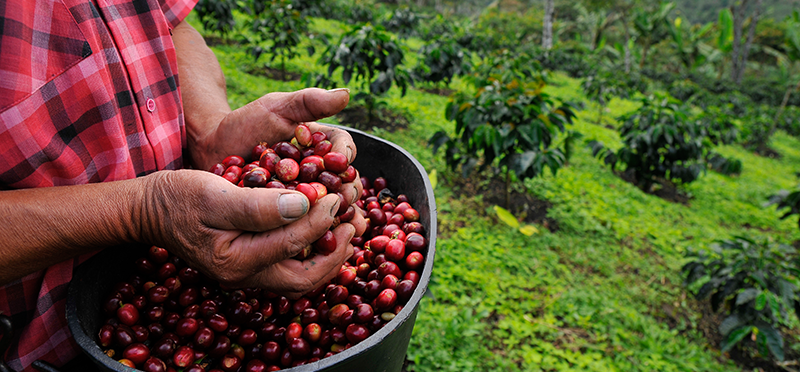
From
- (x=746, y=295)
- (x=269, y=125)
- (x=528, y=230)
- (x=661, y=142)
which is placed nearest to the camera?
(x=269, y=125)

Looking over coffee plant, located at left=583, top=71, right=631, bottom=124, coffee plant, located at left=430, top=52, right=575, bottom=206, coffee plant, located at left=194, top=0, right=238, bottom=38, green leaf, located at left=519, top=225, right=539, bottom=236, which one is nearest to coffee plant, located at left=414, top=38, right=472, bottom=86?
coffee plant, located at left=430, top=52, right=575, bottom=206

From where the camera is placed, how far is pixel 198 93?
179 centimetres

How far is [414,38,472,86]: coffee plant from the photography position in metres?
6.70

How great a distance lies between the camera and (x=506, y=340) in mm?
2969

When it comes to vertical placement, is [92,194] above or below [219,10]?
below

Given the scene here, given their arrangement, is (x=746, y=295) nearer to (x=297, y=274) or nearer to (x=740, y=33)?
(x=297, y=274)

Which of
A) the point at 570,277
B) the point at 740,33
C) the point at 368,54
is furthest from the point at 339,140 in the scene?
the point at 740,33

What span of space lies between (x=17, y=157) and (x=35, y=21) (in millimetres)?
342

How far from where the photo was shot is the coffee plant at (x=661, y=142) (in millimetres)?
5262

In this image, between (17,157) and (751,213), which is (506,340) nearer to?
(17,157)

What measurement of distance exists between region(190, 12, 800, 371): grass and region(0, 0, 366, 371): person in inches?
74.6

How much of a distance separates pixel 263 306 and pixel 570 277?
10.4ft

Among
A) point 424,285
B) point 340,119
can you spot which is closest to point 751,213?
point 340,119

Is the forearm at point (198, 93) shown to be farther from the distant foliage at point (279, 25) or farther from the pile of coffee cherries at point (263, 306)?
the distant foliage at point (279, 25)
